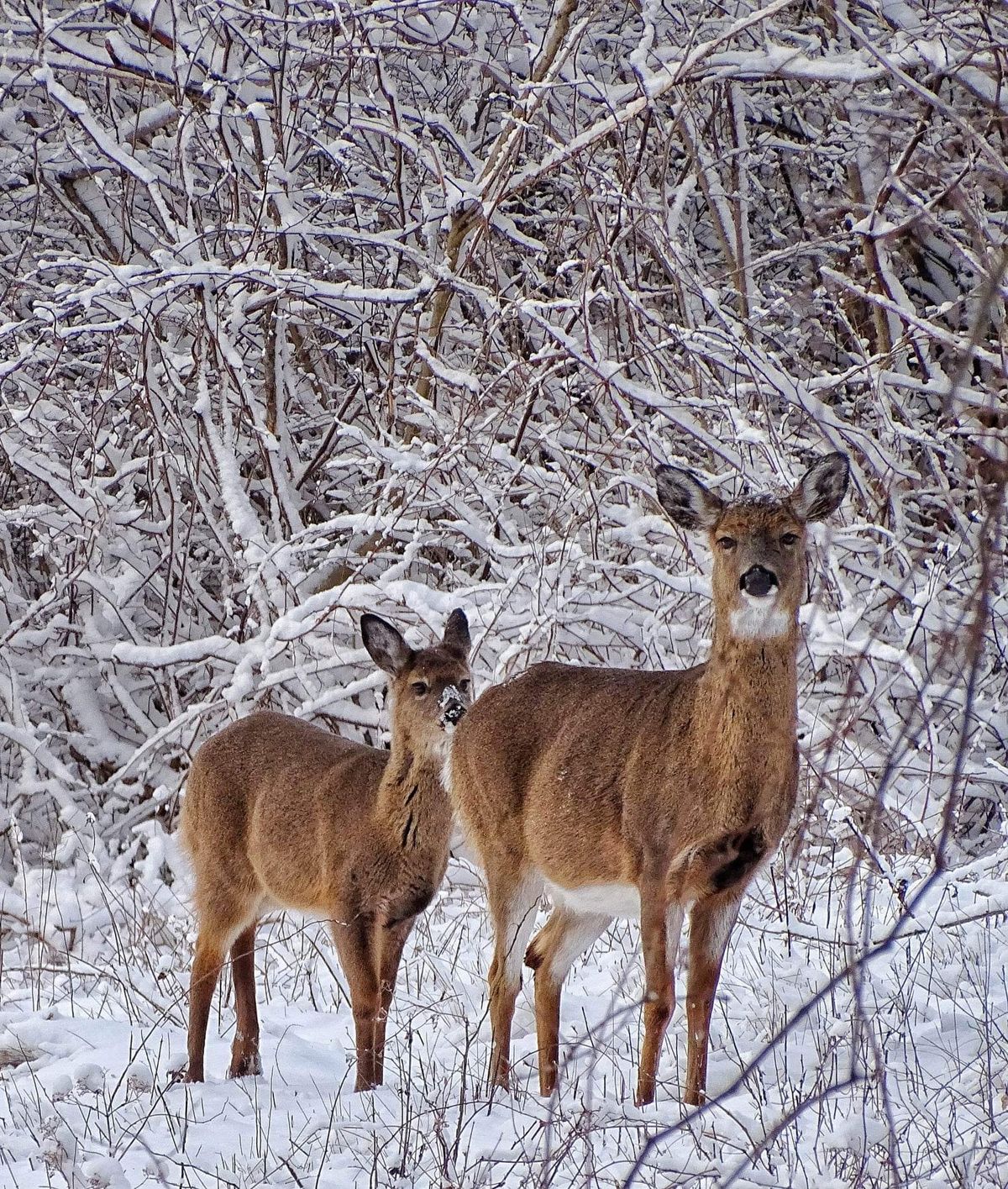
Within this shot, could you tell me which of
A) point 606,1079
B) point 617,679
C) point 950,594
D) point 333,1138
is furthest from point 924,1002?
point 950,594

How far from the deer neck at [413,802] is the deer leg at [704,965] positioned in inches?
45.3

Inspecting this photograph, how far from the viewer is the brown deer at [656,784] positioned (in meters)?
4.95

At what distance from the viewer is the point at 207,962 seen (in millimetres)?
5684

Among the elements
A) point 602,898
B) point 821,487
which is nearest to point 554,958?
point 602,898

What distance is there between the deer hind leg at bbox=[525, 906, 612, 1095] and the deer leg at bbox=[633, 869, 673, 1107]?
52 cm

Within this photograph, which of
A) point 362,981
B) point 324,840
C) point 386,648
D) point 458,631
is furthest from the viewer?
point 458,631

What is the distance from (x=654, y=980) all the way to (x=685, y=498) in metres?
1.59

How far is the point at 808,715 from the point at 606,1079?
3.85 m

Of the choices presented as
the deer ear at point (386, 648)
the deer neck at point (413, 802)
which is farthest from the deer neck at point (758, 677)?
the deer ear at point (386, 648)

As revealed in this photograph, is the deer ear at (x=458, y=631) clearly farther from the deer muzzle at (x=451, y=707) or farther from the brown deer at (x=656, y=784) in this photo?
the brown deer at (x=656, y=784)

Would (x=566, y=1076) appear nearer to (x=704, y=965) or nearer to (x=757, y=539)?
(x=704, y=965)

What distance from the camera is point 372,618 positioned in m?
6.41

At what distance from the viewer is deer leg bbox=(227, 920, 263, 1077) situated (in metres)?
5.39

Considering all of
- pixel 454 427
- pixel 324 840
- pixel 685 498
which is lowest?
pixel 324 840
